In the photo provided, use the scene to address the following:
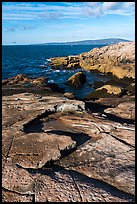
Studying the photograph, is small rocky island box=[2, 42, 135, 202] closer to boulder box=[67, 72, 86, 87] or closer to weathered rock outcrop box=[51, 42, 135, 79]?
boulder box=[67, 72, 86, 87]

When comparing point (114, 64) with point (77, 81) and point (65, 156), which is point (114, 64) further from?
point (65, 156)

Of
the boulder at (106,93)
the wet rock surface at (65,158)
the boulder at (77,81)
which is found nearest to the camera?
the wet rock surface at (65,158)

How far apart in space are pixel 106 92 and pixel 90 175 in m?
21.1

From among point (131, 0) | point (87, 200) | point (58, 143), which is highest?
point (131, 0)

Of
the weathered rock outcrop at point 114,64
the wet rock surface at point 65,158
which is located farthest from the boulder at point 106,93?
the wet rock surface at point 65,158

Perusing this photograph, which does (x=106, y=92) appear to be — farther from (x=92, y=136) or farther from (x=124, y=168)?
(x=124, y=168)

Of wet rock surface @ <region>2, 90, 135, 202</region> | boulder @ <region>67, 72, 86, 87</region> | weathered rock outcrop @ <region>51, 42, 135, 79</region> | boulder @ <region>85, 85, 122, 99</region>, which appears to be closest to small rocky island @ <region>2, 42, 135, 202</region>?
wet rock surface @ <region>2, 90, 135, 202</region>

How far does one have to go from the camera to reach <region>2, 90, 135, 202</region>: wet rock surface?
271 inches

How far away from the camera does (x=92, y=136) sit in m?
10.4

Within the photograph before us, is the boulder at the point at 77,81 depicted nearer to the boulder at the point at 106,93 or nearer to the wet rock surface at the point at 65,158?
the boulder at the point at 106,93

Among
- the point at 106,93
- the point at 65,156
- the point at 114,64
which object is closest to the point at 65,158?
the point at 65,156

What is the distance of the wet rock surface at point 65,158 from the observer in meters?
6.87

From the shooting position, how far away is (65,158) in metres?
8.88

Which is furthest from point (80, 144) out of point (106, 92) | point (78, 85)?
point (78, 85)
